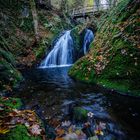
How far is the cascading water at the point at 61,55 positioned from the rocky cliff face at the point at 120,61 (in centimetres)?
687

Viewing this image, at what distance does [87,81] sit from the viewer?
8055 mm

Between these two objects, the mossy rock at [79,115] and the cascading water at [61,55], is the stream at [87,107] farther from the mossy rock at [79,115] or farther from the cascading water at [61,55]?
the cascading water at [61,55]

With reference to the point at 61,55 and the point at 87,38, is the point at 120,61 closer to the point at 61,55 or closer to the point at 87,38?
the point at 61,55

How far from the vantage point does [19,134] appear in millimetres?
3096

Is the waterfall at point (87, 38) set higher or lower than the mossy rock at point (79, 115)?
higher

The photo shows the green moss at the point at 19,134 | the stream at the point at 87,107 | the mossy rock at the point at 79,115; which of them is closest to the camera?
the green moss at the point at 19,134

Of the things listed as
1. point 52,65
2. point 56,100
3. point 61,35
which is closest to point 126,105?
point 56,100

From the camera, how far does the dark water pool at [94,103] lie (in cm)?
433

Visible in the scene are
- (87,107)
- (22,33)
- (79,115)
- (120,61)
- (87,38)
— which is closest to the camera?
(79,115)

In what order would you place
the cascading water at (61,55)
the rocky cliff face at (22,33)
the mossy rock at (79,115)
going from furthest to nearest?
1. the cascading water at (61,55)
2. the rocky cliff face at (22,33)
3. the mossy rock at (79,115)

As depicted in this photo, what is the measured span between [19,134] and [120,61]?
16.7ft

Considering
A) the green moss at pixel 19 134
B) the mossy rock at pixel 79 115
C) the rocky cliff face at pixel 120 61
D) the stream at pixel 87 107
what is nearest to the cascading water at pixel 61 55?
the rocky cliff face at pixel 120 61

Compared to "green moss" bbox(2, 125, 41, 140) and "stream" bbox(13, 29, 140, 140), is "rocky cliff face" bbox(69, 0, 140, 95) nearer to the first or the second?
"stream" bbox(13, 29, 140, 140)

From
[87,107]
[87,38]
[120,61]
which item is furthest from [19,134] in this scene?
[87,38]
